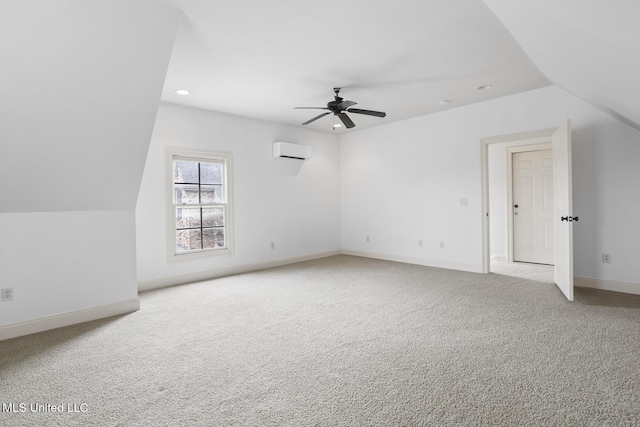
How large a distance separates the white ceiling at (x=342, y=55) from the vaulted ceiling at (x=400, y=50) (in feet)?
0.04

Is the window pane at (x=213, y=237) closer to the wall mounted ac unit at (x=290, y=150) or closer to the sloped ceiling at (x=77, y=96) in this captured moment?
the wall mounted ac unit at (x=290, y=150)

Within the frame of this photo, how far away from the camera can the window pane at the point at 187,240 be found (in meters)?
5.01

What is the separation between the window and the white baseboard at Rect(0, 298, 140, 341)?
1293 millimetres

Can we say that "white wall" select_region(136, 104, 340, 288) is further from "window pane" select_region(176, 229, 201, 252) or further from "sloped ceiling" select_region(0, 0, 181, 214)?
"sloped ceiling" select_region(0, 0, 181, 214)

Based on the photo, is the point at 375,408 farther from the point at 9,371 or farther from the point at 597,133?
the point at 597,133

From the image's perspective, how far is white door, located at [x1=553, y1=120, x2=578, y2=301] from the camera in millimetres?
3602

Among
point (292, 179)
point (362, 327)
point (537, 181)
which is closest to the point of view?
point (362, 327)

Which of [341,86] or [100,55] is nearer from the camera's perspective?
[100,55]

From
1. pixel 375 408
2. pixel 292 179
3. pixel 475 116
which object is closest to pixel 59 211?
pixel 375 408

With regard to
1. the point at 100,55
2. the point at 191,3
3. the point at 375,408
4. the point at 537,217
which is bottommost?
the point at 375,408

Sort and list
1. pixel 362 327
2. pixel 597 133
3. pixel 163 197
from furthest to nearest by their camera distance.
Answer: pixel 163 197 < pixel 597 133 < pixel 362 327

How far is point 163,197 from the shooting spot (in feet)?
15.5

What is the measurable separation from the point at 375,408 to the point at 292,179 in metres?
4.85

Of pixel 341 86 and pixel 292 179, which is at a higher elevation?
pixel 341 86
